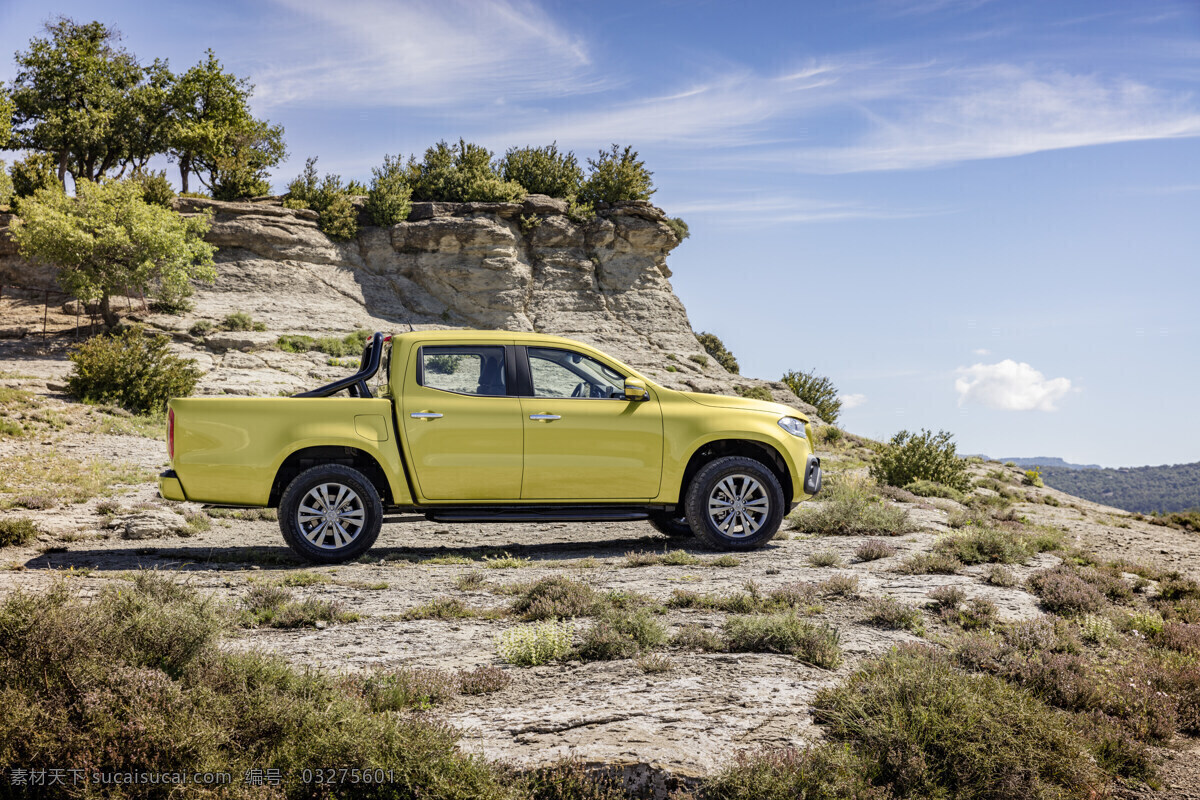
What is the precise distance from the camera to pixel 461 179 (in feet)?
122

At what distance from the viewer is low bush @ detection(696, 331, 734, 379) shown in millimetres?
41278

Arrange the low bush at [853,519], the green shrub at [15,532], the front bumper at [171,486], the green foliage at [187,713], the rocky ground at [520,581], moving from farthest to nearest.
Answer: the low bush at [853,519]
the green shrub at [15,532]
the front bumper at [171,486]
the rocky ground at [520,581]
the green foliage at [187,713]

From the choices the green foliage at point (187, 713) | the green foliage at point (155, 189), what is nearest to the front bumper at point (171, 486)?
the green foliage at point (187, 713)

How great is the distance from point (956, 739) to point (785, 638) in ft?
5.07

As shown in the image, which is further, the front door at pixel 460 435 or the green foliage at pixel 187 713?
the front door at pixel 460 435

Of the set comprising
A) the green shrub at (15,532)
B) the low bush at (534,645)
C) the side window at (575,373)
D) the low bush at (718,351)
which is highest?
the low bush at (718,351)

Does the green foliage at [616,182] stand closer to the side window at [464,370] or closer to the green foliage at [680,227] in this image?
the green foliage at [680,227]

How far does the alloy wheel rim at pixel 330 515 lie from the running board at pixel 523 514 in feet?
2.41

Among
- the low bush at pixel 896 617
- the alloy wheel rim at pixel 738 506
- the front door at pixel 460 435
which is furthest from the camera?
the alloy wheel rim at pixel 738 506

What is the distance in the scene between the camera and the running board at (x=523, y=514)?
8.52m

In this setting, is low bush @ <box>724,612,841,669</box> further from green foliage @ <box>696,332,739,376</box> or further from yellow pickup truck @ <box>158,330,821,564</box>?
green foliage @ <box>696,332,739,376</box>

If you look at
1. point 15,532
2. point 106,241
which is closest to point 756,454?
point 15,532

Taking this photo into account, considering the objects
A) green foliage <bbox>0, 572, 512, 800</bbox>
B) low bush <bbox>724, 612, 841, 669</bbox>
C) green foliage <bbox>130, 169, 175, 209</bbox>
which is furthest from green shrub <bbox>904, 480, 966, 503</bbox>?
green foliage <bbox>130, 169, 175, 209</bbox>

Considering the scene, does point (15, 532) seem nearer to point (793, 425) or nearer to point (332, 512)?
point (332, 512)
